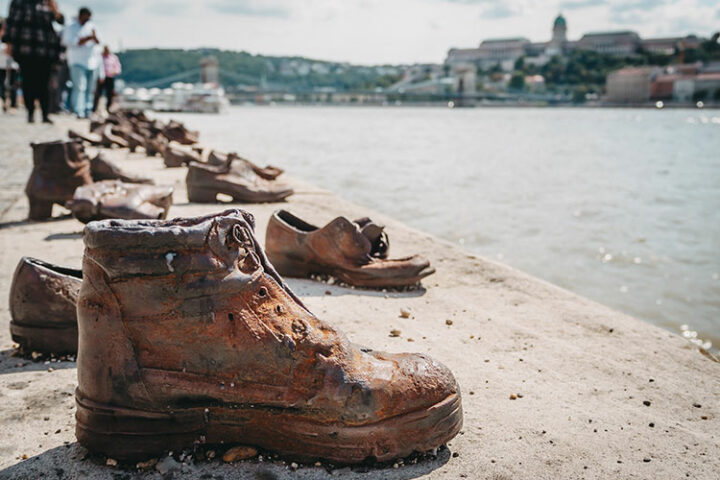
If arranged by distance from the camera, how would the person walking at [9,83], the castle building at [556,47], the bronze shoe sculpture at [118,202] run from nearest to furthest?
1. the bronze shoe sculpture at [118,202]
2. the person walking at [9,83]
3. the castle building at [556,47]

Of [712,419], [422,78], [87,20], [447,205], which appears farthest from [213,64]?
[712,419]

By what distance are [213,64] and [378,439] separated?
102914 millimetres

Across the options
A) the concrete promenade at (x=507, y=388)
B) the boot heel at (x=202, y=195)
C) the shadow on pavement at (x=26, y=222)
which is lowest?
the concrete promenade at (x=507, y=388)

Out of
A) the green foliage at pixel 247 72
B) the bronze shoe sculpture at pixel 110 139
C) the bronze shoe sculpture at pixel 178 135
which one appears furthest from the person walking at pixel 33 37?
the green foliage at pixel 247 72

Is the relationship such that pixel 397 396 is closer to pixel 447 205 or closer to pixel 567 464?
pixel 567 464

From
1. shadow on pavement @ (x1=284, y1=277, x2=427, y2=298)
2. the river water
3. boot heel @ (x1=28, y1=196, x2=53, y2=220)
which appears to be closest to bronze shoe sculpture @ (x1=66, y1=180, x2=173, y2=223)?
boot heel @ (x1=28, y1=196, x2=53, y2=220)

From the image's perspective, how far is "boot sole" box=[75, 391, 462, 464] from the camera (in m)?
1.68

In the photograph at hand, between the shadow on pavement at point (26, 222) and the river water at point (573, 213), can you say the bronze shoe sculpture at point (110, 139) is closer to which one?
the river water at point (573, 213)

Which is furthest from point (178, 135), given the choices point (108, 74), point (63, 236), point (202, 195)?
point (63, 236)

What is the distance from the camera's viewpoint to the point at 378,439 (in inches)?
68.1

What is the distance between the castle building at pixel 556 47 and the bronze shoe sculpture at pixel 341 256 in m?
158

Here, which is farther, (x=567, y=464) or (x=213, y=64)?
(x=213, y=64)

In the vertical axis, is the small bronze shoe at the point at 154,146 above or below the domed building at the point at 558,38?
below

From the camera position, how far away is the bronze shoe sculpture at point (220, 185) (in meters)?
5.70
